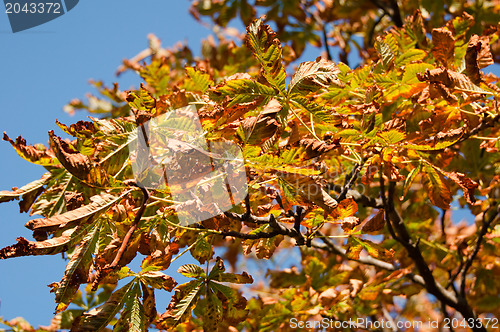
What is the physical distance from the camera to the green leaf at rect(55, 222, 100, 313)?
1021 mm

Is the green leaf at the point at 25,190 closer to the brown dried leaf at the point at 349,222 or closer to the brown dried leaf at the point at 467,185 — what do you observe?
the brown dried leaf at the point at 349,222

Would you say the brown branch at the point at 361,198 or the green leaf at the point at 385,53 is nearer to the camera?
the green leaf at the point at 385,53

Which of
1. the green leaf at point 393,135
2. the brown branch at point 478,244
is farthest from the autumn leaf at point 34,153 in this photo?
the brown branch at point 478,244

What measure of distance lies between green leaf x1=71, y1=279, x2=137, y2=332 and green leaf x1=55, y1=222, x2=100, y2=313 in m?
0.07

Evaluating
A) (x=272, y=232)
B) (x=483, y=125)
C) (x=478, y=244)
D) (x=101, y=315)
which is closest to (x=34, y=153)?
(x=101, y=315)

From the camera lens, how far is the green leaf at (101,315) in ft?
3.47

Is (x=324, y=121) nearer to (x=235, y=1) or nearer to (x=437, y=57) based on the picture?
(x=437, y=57)

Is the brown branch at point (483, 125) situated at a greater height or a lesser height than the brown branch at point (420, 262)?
greater

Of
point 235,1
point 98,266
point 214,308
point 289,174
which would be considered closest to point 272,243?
point 214,308

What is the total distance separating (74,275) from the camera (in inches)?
40.6

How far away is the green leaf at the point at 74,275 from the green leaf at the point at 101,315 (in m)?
0.07

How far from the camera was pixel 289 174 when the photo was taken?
3.22 feet

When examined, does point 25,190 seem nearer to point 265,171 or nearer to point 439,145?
point 265,171

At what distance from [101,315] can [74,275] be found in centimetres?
14
